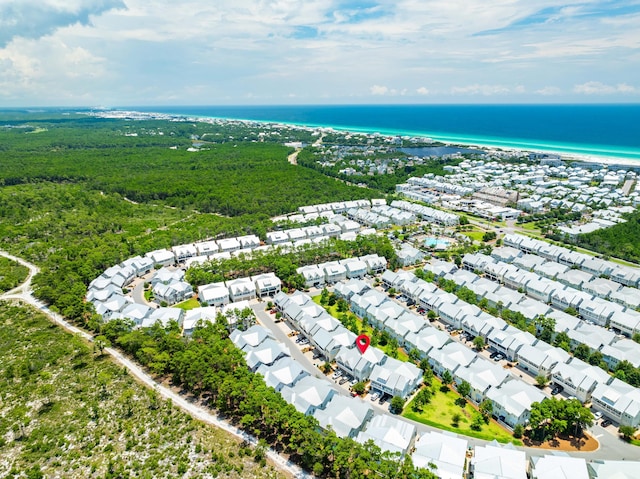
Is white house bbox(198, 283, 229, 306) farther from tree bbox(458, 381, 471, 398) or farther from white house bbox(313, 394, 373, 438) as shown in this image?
tree bbox(458, 381, 471, 398)

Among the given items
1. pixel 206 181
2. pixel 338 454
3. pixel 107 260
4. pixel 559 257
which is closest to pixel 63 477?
pixel 338 454

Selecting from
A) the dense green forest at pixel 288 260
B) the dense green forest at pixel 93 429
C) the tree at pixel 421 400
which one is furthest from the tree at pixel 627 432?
the dense green forest at pixel 288 260

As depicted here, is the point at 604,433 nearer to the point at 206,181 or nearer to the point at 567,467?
the point at 567,467

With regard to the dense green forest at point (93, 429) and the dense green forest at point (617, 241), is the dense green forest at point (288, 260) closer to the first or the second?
the dense green forest at point (93, 429)

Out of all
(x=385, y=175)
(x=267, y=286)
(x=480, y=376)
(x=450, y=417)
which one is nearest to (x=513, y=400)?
(x=480, y=376)

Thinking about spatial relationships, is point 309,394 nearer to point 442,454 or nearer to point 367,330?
point 442,454

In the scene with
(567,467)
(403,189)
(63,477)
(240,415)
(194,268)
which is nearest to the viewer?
(567,467)
